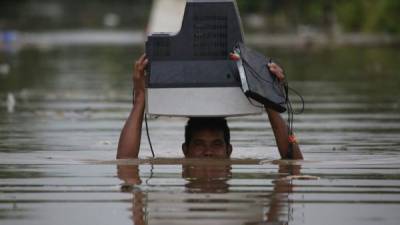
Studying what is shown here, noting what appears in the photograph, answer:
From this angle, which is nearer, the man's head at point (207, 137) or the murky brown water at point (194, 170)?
the murky brown water at point (194, 170)

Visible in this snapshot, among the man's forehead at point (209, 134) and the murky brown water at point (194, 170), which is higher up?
the man's forehead at point (209, 134)

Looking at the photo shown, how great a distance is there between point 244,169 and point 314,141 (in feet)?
12.3

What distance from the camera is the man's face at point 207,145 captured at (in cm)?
1117

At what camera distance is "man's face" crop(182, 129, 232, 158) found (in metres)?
11.2

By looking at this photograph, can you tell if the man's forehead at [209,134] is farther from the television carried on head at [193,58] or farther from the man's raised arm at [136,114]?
the man's raised arm at [136,114]

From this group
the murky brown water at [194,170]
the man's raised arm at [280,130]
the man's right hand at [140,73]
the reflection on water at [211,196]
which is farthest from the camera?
the man's right hand at [140,73]

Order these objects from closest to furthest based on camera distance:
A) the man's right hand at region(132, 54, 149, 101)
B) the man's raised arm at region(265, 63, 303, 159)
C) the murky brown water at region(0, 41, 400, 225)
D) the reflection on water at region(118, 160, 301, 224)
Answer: the reflection on water at region(118, 160, 301, 224) → the murky brown water at region(0, 41, 400, 225) → the man's raised arm at region(265, 63, 303, 159) → the man's right hand at region(132, 54, 149, 101)

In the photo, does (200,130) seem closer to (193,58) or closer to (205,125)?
(205,125)

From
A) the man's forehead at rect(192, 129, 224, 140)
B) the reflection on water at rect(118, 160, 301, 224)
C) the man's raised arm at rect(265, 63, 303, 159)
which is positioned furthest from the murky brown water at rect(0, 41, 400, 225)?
the man's forehead at rect(192, 129, 224, 140)

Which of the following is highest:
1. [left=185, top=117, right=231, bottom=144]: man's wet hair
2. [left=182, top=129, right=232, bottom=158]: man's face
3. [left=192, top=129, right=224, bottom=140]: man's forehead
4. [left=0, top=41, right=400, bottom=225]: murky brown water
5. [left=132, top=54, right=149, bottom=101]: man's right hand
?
[left=132, top=54, right=149, bottom=101]: man's right hand

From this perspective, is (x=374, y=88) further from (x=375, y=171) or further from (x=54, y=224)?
(x=54, y=224)

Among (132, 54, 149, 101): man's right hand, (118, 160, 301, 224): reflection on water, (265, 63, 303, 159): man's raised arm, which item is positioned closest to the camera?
(118, 160, 301, 224): reflection on water

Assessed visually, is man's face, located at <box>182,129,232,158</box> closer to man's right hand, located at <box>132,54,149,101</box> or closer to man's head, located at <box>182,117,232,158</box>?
man's head, located at <box>182,117,232,158</box>

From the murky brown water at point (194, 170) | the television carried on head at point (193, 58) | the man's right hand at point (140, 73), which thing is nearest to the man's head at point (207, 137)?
the murky brown water at point (194, 170)
